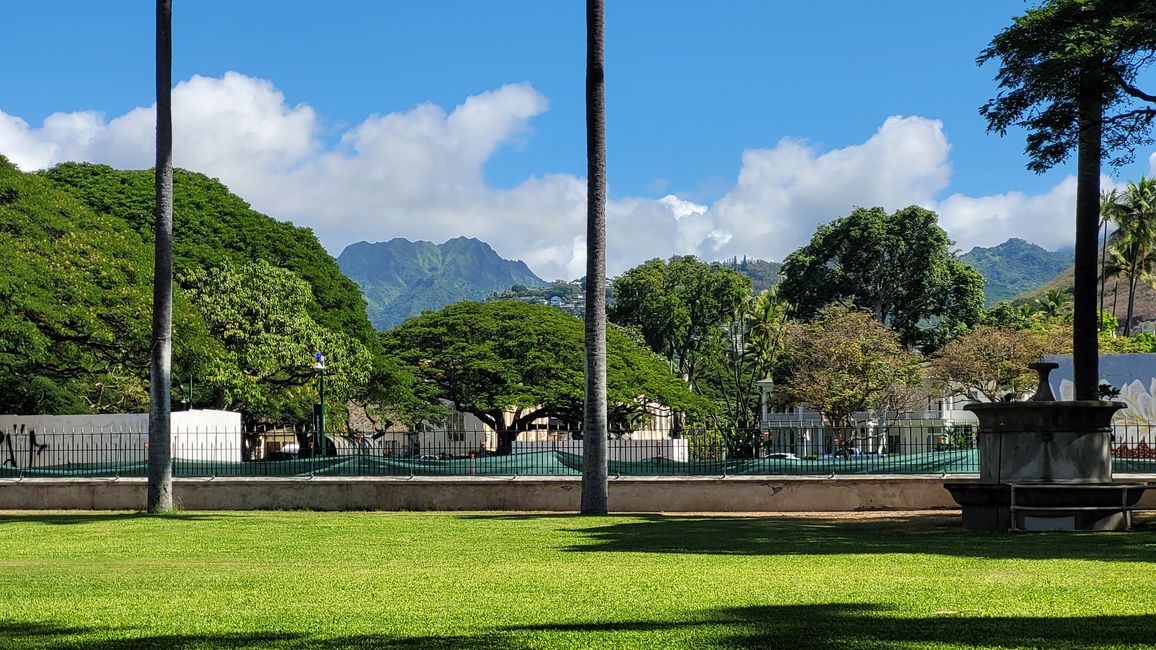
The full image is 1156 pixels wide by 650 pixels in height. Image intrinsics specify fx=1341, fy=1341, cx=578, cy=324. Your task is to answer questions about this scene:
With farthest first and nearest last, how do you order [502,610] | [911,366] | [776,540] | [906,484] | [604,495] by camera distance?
[911,366], [906,484], [604,495], [776,540], [502,610]

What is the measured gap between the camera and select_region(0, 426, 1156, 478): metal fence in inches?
1031

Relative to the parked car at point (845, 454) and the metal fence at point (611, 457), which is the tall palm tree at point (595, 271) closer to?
the metal fence at point (611, 457)

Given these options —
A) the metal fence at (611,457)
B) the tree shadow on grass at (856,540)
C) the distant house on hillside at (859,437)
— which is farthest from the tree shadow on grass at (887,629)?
the distant house on hillside at (859,437)

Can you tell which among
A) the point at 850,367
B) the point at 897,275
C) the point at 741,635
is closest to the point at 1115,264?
the point at 897,275

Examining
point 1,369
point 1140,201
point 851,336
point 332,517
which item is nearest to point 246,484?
point 332,517

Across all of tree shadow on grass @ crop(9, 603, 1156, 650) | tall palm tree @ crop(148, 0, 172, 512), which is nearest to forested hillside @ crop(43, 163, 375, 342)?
tall palm tree @ crop(148, 0, 172, 512)

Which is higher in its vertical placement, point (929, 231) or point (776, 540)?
point (929, 231)

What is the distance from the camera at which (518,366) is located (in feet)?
199

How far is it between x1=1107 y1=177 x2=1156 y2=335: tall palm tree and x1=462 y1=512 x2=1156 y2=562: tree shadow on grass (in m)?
56.4

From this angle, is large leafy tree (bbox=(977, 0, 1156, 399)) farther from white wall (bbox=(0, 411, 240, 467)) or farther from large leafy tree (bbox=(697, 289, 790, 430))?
large leafy tree (bbox=(697, 289, 790, 430))

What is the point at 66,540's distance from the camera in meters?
18.0

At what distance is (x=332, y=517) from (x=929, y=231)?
62.5m

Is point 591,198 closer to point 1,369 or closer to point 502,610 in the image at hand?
point 502,610

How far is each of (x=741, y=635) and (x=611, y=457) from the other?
21.5m
